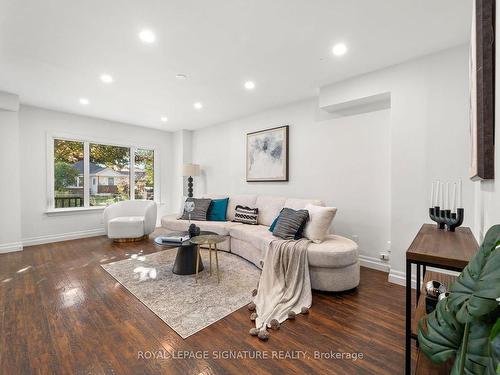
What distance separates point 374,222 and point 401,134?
1191 millimetres

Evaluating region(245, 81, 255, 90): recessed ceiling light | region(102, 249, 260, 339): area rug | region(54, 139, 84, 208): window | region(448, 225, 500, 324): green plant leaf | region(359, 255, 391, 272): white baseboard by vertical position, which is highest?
region(245, 81, 255, 90): recessed ceiling light

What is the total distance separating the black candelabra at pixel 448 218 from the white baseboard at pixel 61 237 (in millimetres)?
5788

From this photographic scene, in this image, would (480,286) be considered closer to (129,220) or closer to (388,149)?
(388,149)

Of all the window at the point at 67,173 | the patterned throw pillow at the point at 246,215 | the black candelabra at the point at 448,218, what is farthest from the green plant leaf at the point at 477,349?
the window at the point at 67,173

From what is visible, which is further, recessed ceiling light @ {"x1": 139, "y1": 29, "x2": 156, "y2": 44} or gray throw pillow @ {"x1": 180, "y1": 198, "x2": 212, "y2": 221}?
gray throw pillow @ {"x1": 180, "y1": 198, "x2": 212, "y2": 221}

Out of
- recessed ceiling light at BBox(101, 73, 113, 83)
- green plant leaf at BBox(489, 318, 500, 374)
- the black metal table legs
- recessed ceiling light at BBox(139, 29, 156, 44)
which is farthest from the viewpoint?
recessed ceiling light at BBox(101, 73, 113, 83)

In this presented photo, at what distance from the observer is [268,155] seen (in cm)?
446

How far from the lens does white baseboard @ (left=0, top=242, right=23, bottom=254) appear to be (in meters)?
3.86

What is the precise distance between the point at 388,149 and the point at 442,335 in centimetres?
293

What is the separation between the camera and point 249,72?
9.95 ft

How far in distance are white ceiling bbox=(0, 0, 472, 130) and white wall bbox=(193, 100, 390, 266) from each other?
23.6 inches

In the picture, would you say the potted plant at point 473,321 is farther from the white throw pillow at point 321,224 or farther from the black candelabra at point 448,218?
the white throw pillow at point 321,224

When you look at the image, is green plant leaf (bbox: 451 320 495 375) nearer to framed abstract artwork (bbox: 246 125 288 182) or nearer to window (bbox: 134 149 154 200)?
framed abstract artwork (bbox: 246 125 288 182)

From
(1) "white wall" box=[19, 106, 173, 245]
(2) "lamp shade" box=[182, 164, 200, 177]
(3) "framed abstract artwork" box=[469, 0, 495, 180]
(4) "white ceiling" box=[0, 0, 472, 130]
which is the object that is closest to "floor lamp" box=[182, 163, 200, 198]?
(2) "lamp shade" box=[182, 164, 200, 177]
